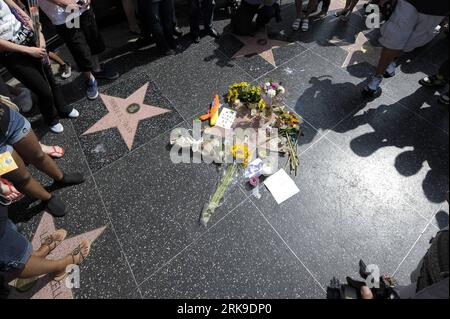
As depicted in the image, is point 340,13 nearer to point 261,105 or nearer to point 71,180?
point 261,105

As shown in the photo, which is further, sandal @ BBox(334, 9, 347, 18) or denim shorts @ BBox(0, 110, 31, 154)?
sandal @ BBox(334, 9, 347, 18)

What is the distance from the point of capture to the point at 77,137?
142 inches

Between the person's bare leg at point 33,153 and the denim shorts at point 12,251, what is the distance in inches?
30.3

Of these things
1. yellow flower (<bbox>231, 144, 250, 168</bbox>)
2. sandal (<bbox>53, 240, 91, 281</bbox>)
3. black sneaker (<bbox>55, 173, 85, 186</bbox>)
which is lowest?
sandal (<bbox>53, 240, 91, 281</bbox>)

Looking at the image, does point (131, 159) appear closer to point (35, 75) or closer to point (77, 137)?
point (77, 137)

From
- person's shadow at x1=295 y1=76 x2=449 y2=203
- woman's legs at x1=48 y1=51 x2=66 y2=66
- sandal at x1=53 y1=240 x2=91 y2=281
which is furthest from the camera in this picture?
woman's legs at x1=48 y1=51 x2=66 y2=66

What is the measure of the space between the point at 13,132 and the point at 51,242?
1200mm

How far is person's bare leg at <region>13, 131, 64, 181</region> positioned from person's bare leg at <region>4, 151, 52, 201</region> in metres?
0.07

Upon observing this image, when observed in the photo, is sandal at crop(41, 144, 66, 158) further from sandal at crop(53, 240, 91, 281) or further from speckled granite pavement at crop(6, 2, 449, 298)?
sandal at crop(53, 240, 91, 281)

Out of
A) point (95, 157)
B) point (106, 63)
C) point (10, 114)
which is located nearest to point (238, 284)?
point (95, 157)


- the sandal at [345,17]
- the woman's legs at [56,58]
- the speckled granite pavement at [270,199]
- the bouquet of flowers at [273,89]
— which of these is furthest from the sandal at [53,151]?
the sandal at [345,17]

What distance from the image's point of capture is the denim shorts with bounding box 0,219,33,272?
1974 mm

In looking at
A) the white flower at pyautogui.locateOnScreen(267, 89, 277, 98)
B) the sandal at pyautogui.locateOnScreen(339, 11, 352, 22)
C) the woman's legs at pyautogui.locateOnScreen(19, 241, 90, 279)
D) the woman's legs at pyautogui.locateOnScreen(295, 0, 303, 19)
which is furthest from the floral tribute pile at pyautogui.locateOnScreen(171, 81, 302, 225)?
the sandal at pyautogui.locateOnScreen(339, 11, 352, 22)
